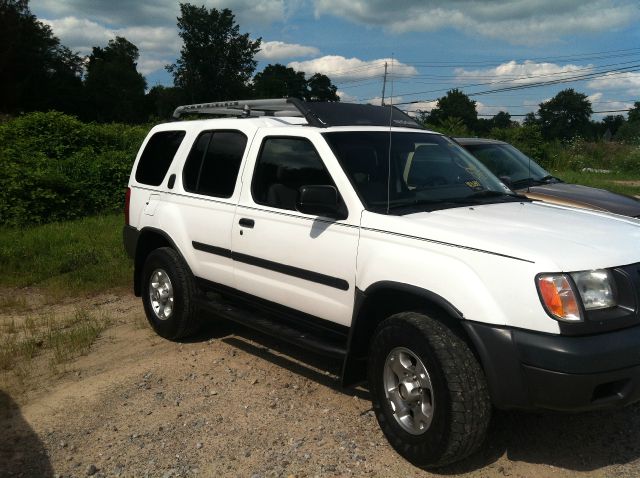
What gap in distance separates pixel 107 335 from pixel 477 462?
398 centimetres

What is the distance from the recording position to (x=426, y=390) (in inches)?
132

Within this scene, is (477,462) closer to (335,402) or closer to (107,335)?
(335,402)

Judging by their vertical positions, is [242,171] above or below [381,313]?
above

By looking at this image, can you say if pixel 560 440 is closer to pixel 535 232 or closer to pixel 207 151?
pixel 535 232

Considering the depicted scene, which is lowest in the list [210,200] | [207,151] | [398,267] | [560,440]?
[560,440]

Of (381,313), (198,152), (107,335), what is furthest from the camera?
(107,335)

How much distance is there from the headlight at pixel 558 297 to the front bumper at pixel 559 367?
0.36 ft

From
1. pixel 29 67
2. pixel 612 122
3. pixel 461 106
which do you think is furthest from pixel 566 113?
pixel 29 67

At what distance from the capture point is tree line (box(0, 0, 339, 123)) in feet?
156

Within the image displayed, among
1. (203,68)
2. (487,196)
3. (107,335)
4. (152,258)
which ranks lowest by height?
(107,335)

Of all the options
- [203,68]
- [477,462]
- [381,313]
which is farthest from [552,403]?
[203,68]

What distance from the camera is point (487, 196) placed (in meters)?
4.36

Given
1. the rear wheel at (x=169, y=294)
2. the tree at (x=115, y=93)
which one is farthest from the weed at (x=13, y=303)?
the tree at (x=115, y=93)

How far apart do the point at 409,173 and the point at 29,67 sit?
54.5m
